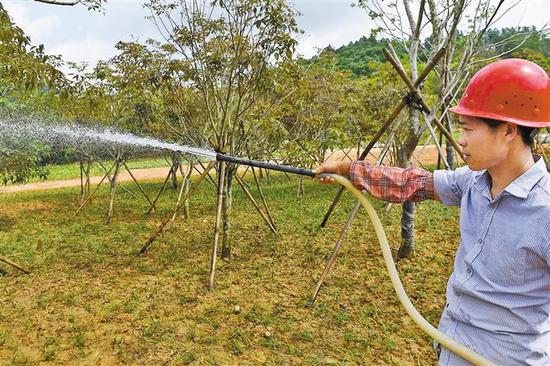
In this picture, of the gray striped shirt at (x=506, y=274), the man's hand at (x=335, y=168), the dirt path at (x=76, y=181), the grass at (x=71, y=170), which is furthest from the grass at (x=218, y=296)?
the grass at (x=71, y=170)

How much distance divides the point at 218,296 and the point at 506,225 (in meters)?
4.02

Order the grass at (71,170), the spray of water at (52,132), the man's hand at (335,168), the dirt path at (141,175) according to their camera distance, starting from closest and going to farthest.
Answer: the man's hand at (335,168) → the spray of water at (52,132) → the dirt path at (141,175) → the grass at (71,170)

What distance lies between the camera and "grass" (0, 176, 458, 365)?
380 cm

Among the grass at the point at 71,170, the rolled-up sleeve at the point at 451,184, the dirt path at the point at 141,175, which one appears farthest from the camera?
the grass at the point at 71,170

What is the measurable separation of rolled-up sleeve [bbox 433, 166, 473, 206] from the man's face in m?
0.26

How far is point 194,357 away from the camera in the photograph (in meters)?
3.66

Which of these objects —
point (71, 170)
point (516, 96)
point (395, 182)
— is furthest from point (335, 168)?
point (71, 170)

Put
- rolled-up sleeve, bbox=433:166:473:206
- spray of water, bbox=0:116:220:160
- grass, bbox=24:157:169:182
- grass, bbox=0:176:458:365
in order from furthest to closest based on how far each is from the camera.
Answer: grass, bbox=24:157:169:182 → spray of water, bbox=0:116:220:160 → grass, bbox=0:176:458:365 → rolled-up sleeve, bbox=433:166:473:206

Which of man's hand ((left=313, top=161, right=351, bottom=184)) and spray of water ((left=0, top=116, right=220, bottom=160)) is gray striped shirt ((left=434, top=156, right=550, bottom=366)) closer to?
man's hand ((left=313, top=161, right=351, bottom=184))


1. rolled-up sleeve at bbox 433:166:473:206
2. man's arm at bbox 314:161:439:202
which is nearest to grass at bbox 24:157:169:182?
man's arm at bbox 314:161:439:202

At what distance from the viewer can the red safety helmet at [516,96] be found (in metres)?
1.38

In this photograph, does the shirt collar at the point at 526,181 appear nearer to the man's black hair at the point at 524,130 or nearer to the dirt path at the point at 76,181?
the man's black hair at the point at 524,130

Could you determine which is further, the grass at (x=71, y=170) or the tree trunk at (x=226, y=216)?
the grass at (x=71, y=170)

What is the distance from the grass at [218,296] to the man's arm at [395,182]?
232 centimetres
